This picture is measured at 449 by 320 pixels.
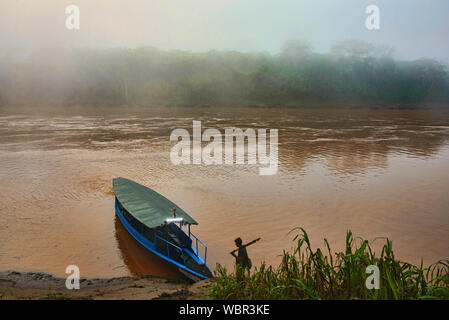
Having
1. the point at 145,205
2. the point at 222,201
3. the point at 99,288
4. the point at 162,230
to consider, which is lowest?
the point at 99,288

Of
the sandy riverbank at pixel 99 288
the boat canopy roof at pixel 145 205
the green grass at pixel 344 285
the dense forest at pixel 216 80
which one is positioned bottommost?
the sandy riverbank at pixel 99 288

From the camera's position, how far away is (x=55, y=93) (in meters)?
75.0

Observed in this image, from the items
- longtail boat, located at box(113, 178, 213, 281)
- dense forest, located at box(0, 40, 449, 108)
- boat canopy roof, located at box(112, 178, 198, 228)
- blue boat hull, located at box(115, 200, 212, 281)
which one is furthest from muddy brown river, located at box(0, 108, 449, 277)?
dense forest, located at box(0, 40, 449, 108)

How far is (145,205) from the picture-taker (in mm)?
9516

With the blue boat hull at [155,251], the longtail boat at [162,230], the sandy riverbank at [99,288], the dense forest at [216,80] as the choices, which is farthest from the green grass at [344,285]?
the dense forest at [216,80]

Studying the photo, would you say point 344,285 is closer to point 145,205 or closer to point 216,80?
point 145,205

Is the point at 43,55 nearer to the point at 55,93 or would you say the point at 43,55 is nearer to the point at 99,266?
the point at 55,93

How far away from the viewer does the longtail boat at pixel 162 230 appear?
7.40 metres

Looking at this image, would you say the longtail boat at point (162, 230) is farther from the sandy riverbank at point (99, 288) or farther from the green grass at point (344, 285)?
the green grass at point (344, 285)

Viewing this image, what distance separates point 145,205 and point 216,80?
243 ft

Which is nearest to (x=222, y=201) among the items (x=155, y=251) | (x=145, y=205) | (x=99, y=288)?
(x=145, y=205)

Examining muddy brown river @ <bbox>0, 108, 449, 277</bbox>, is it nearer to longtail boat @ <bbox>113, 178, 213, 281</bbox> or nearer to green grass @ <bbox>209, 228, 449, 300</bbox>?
longtail boat @ <bbox>113, 178, 213, 281</bbox>

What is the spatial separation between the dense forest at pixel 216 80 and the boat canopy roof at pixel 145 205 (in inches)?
2488
